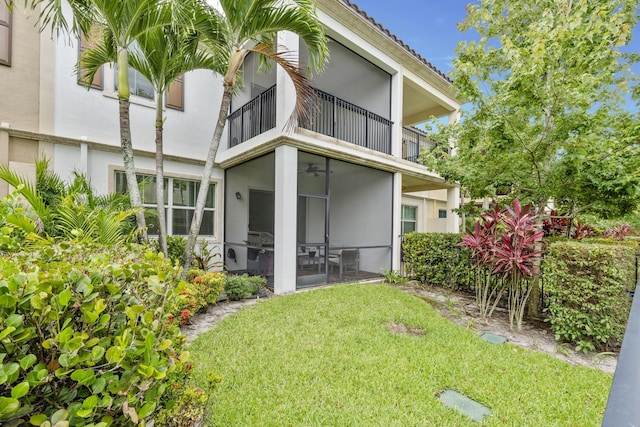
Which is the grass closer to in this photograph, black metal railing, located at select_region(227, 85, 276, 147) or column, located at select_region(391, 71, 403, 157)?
black metal railing, located at select_region(227, 85, 276, 147)

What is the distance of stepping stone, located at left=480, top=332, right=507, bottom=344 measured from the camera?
14.9 ft

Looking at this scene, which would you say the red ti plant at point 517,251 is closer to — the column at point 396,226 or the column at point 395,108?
the column at point 396,226

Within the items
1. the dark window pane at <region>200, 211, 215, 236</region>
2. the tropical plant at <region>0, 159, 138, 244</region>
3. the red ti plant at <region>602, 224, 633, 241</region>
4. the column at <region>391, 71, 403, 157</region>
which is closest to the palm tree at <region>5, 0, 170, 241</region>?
the tropical plant at <region>0, 159, 138, 244</region>

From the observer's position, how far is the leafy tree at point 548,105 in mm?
4566

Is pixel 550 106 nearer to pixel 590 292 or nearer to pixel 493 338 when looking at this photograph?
pixel 590 292

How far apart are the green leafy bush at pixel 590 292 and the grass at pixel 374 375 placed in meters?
0.90

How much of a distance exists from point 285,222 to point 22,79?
663cm

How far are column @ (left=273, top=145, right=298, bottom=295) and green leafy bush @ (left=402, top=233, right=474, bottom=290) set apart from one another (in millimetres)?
3812

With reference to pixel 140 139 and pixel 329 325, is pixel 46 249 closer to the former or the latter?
pixel 329 325

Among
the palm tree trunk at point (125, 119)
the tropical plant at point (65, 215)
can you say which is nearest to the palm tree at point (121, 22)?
the palm tree trunk at point (125, 119)

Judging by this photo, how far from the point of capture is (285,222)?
6809mm

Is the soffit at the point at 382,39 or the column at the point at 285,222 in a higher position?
the soffit at the point at 382,39

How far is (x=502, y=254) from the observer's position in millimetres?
4961

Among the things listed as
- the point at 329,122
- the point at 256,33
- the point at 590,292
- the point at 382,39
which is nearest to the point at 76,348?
the point at 256,33
